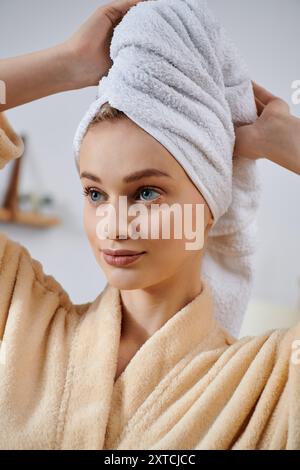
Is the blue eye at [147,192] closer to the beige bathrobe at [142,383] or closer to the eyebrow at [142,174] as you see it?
Answer: the eyebrow at [142,174]

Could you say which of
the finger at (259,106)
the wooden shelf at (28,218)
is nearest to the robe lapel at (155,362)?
the finger at (259,106)

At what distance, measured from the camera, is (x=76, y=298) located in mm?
933

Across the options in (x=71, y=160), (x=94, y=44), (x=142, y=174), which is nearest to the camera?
(x=142, y=174)

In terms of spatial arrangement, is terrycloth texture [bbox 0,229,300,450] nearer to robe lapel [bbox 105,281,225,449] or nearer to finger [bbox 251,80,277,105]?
robe lapel [bbox 105,281,225,449]

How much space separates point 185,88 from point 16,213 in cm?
62

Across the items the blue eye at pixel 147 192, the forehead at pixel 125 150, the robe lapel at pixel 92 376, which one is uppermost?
the forehead at pixel 125 150

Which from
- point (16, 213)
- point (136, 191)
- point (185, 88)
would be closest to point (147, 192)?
point (136, 191)

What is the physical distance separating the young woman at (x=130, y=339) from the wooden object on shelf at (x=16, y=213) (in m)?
0.37

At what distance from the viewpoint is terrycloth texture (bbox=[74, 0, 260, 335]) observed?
1.94 ft

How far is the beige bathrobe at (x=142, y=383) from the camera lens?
583mm

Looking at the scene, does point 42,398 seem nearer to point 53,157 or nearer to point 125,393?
point 125,393

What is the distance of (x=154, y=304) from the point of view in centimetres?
68

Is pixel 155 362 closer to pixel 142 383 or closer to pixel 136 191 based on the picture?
pixel 142 383
